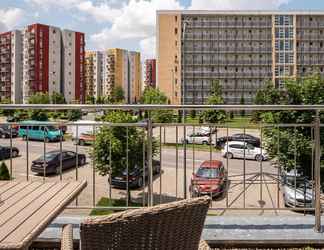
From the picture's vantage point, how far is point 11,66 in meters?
95.1

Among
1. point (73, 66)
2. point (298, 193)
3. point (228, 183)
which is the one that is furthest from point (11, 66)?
point (228, 183)

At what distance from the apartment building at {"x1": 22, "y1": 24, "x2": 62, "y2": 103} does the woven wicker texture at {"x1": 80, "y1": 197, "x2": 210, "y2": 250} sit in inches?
3689

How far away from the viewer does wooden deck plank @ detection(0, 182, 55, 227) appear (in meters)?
1.99

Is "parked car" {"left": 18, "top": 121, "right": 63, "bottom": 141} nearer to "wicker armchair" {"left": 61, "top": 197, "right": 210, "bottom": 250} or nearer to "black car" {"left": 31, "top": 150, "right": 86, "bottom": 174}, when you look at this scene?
"black car" {"left": 31, "top": 150, "right": 86, "bottom": 174}

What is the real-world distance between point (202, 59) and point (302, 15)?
2342cm

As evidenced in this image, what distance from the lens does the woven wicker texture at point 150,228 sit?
1490mm

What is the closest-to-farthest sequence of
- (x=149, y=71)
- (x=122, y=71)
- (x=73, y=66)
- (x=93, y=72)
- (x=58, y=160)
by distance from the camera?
(x=58, y=160) < (x=73, y=66) < (x=93, y=72) < (x=122, y=71) < (x=149, y=71)

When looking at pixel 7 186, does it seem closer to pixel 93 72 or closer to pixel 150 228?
pixel 150 228

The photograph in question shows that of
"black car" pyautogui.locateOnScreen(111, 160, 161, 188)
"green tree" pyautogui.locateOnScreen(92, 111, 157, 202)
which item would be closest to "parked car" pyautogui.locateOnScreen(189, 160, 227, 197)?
"black car" pyautogui.locateOnScreen(111, 160, 161, 188)

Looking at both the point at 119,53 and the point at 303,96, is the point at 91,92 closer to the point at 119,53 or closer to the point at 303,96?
the point at 119,53

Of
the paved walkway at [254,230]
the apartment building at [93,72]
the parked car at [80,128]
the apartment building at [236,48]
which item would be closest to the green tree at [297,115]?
the parked car at [80,128]

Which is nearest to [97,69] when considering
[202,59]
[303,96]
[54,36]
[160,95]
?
[54,36]

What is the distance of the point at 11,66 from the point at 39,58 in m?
9.63

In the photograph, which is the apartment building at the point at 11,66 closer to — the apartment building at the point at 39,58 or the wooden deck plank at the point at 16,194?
the apartment building at the point at 39,58
